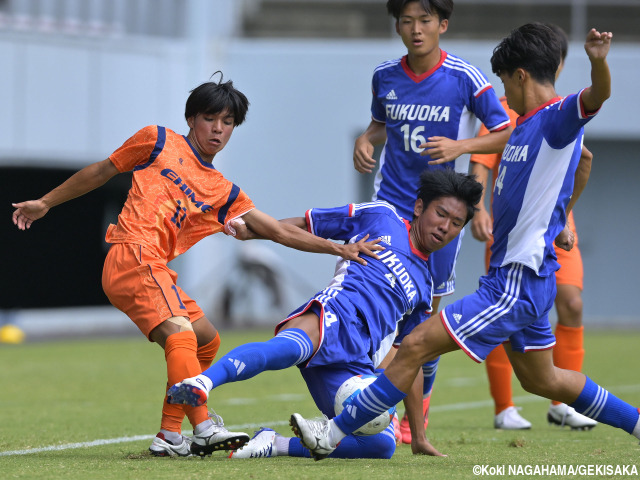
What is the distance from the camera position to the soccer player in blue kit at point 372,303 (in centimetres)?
470

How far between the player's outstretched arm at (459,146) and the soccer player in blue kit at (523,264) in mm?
544

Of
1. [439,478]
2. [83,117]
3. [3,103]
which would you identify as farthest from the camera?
[83,117]

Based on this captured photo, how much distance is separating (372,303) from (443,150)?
0.93 metres

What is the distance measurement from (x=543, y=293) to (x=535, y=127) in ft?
2.42

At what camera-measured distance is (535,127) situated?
4.53 metres

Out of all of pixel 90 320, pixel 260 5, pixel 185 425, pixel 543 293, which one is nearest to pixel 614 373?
pixel 185 425

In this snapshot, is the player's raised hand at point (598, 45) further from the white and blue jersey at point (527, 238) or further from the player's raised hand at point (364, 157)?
the player's raised hand at point (364, 157)

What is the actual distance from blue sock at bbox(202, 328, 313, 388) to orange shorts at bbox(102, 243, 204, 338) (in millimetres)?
476

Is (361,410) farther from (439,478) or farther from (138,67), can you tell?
(138,67)

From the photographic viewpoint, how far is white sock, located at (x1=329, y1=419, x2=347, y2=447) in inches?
170

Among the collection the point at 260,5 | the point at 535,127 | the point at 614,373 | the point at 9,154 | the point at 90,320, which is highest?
the point at 260,5

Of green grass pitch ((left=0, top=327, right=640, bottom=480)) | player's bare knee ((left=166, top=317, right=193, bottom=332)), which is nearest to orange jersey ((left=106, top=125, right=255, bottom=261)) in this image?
player's bare knee ((left=166, top=317, right=193, bottom=332))

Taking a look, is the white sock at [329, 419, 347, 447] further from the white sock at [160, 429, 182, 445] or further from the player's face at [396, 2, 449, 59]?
the player's face at [396, 2, 449, 59]

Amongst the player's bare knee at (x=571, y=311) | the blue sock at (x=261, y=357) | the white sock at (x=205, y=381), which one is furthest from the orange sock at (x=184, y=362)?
the player's bare knee at (x=571, y=311)
